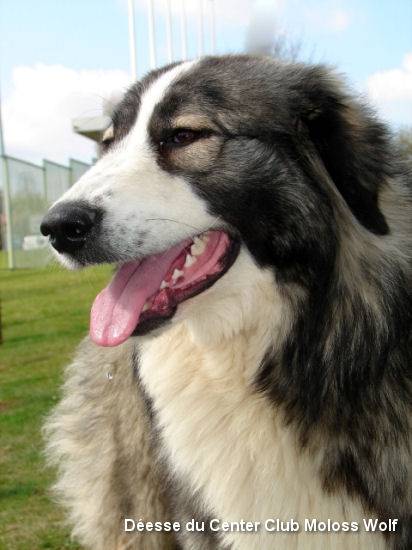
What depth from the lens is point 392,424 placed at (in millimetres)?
2521

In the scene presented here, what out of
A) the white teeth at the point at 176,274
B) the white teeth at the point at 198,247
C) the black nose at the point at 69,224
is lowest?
the white teeth at the point at 176,274

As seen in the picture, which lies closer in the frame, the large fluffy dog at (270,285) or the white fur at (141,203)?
the white fur at (141,203)

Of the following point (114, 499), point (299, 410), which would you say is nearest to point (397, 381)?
point (299, 410)

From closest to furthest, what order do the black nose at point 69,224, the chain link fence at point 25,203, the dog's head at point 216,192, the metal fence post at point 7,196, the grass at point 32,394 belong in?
1. the black nose at point 69,224
2. the dog's head at point 216,192
3. the grass at point 32,394
4. the metal fence post at point 7,196
5. the chain link fence at point 25,203

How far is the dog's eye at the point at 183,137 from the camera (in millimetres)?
2516

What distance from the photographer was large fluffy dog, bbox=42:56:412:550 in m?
2.48

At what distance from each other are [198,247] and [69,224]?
1.56 feet

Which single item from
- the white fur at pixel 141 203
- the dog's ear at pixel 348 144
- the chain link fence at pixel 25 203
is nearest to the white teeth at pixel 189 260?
the white fur at pixel 141 203

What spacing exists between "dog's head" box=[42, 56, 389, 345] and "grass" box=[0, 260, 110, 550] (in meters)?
0.68

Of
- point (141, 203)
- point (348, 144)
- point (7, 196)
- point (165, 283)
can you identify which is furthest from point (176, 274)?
point (7, 196)

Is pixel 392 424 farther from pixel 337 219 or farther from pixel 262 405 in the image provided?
pixel 337 219

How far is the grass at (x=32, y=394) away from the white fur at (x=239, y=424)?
72cm

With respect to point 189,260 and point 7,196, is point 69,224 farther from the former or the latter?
point 7,196

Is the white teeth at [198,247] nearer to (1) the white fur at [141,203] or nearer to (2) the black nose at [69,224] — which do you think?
(1) the white fur at [141,203]
